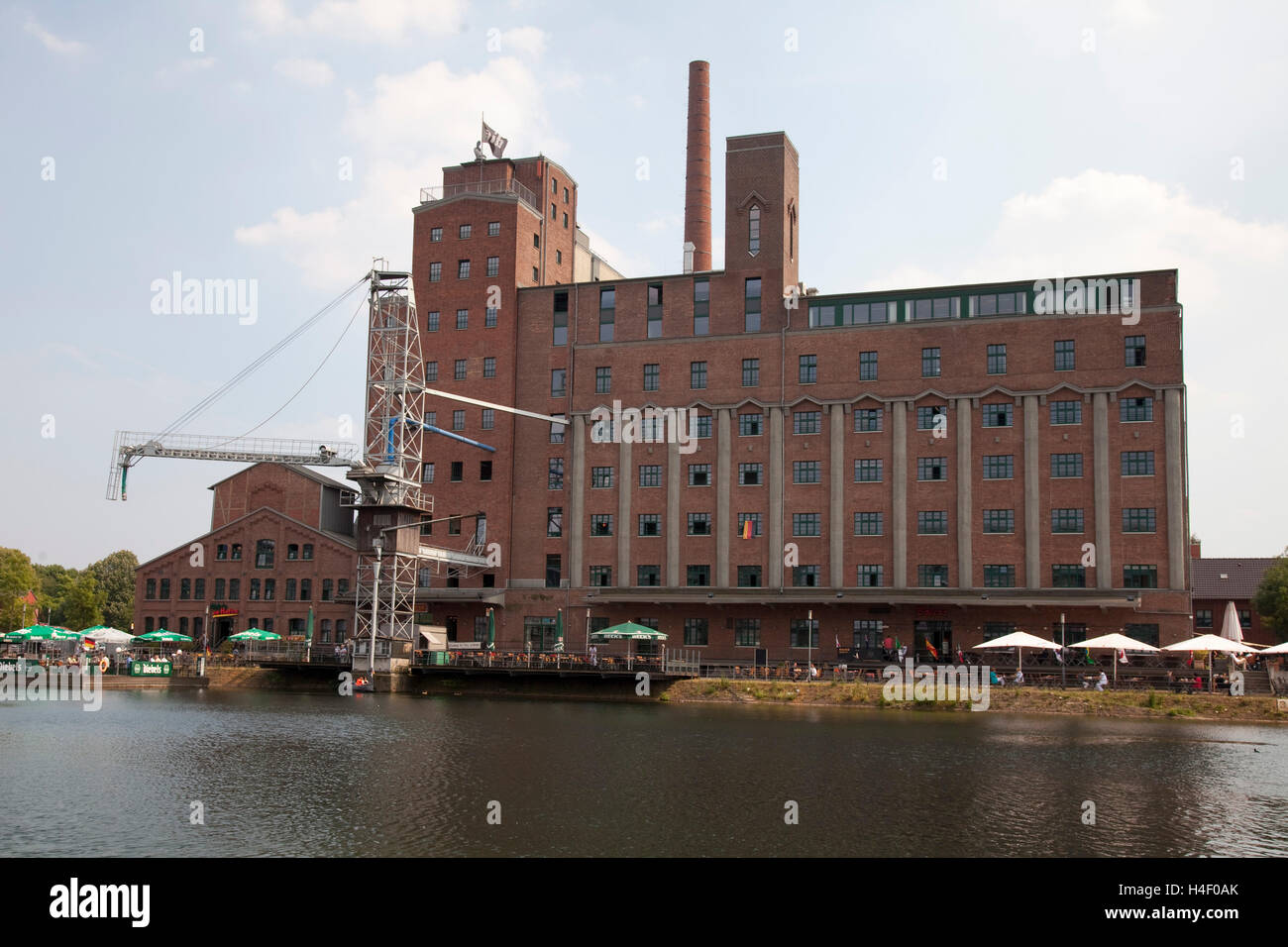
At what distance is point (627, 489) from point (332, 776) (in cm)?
4441

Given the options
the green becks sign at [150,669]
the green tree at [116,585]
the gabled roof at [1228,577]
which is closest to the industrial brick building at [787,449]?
the green becks sign at [150,669]

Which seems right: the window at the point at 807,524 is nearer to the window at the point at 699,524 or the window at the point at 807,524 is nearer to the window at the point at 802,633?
the window at the point at 802,633

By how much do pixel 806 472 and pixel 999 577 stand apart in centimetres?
1310

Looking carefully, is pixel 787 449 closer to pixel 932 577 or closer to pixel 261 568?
pixel 932 577

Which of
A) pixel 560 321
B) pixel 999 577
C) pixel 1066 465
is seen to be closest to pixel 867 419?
pixel 1066 465

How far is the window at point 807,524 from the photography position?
70.3 m

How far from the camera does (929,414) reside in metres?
Result: 69.2

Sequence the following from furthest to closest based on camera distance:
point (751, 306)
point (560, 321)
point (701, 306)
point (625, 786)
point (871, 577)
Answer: point (560, 321) < point (701, 306) < point (751, 306) < point (871, 577) < point (625, 786)

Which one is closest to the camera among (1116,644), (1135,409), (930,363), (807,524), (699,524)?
(1116,644)

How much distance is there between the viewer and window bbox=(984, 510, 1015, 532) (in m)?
66.6

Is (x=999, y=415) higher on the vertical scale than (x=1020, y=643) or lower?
higher
